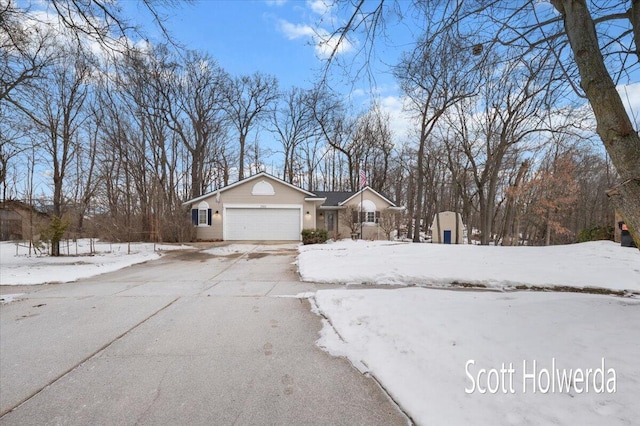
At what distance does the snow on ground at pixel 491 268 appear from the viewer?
6.92 meters

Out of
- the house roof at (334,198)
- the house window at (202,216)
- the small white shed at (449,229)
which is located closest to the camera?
the house window at (202,216)

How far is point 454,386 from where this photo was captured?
8.21ft

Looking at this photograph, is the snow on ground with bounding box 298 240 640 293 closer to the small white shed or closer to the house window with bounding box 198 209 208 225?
the house window with bounding box 198 209 208 225

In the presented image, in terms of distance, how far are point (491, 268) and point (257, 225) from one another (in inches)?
578

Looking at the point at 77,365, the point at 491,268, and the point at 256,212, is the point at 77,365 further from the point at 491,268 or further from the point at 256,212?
the point at 256,212

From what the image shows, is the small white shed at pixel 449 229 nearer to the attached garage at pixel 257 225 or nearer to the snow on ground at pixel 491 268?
the attached garage at pixel 257 225

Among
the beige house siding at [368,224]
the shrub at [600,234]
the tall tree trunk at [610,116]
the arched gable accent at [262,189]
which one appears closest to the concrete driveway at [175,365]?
the tall tree trunk at [610,116]

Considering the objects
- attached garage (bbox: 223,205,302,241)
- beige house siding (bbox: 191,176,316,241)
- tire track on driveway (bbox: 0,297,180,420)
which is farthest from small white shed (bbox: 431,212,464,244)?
tire track on driveway (bbox: 0,297,180,420)

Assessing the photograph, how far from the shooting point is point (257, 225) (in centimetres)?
2006

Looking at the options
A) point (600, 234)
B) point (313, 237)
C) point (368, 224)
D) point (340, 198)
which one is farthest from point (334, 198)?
point (600, 234)

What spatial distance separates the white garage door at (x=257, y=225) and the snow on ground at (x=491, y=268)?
379 inches

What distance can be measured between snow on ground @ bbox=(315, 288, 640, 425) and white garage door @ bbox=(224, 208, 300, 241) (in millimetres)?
15635

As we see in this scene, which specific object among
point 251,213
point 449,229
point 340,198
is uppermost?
point 340,198

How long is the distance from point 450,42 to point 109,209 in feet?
77.5
